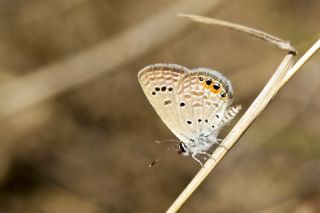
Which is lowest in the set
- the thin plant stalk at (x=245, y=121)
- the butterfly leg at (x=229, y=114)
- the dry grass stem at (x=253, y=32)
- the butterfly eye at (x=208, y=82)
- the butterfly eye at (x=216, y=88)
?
the thin plant stalk at (x=245, y=121)

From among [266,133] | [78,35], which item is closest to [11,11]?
[78,35]

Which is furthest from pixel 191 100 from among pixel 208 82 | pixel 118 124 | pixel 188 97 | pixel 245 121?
pixel 118 124

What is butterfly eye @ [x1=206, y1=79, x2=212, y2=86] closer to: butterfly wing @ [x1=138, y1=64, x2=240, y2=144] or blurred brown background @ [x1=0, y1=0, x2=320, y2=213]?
butterfly wing @ [x1=138, y1=64, x2=240, y2=144]

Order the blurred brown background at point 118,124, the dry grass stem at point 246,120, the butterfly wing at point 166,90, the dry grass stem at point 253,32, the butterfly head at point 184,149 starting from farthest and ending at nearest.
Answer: the blurred brown background at point 118,124 < the butterfly head at point 184,149 < the butterfly wing at point 166,90 < the dry grass stem at point 253,32 < the dry grass stem at point 246,120

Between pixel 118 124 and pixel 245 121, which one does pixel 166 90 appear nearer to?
pixel 245 121

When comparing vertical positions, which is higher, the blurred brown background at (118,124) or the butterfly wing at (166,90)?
the blurred brown background at (118,124)

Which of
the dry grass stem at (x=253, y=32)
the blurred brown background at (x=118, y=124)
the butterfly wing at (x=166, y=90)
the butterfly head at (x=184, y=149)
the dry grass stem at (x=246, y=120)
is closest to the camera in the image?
the dry grass stem at (x=246, y=120)

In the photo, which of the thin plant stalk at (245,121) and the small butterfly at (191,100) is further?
the small butterfly at (191,100)

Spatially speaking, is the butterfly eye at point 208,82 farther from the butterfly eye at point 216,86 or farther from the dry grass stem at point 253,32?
the dry grass stem at point 253,32

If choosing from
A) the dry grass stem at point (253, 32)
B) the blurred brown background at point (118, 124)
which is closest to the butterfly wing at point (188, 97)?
the dry grass stem at point (253, 32)
